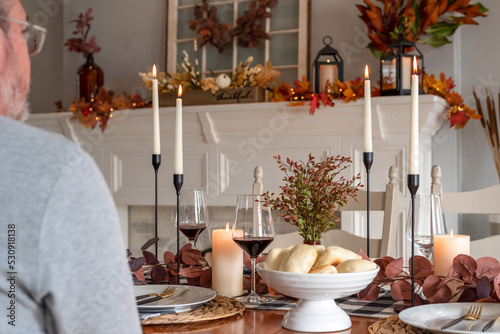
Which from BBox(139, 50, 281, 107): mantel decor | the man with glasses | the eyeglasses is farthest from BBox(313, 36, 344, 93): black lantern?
the man with glasses

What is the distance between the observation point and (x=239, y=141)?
10.5ft

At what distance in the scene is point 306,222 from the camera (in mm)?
1162

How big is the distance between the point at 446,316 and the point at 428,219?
0.32m

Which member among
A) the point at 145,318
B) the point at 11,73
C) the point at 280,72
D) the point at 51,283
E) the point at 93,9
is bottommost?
the point at 145,318

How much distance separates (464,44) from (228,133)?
1233 mm

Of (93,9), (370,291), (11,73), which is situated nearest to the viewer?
(11,73)

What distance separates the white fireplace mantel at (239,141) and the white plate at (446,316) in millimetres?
1853

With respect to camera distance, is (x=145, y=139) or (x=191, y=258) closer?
(x=191, y=258)

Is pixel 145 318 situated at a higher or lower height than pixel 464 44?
lower

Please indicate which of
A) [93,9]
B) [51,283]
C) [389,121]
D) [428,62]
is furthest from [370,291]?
[93,9]

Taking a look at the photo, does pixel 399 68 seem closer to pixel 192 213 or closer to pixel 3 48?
pixel 192 213

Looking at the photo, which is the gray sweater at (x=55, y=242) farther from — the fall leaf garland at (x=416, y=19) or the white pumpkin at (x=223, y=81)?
the white pumpkin at (x=223, y=81)

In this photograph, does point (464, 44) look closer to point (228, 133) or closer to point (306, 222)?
point (228, 133)

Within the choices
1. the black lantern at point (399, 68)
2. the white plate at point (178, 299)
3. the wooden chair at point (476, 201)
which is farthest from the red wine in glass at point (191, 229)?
the black lantern at point (399, 68)
